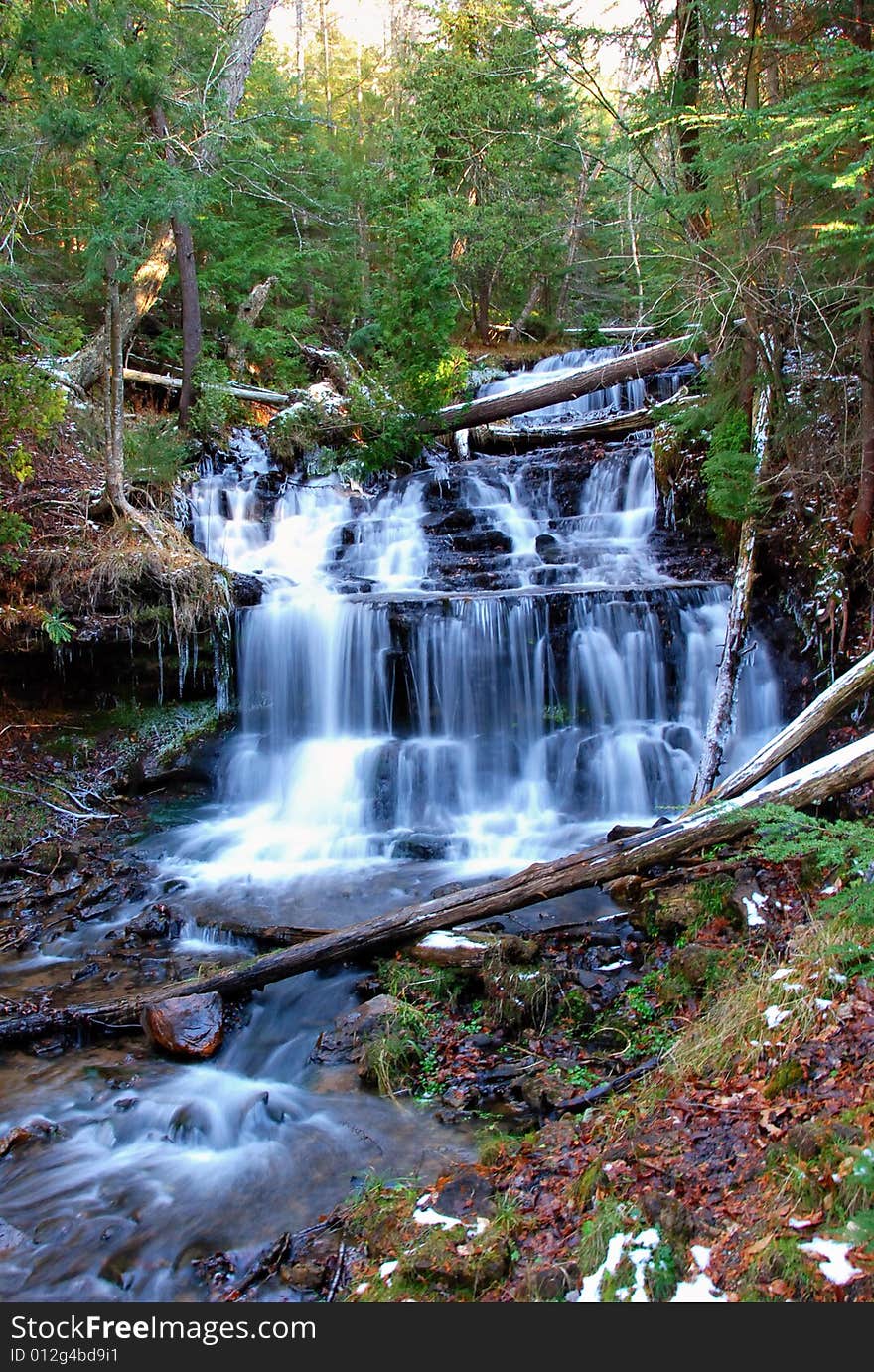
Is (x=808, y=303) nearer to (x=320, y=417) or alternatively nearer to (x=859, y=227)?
(x=859, y=227)

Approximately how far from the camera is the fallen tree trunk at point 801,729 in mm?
6102

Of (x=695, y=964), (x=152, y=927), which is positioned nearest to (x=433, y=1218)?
(x=695, y=964)

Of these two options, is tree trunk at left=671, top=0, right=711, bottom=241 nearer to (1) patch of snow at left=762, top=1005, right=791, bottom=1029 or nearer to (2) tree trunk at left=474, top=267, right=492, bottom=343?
(1) patch of snow at left=762, top=1005, right=791, bottom=1029

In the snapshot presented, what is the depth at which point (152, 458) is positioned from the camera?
11.1 metres

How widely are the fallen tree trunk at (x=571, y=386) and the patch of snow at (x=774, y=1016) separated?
11998 mm

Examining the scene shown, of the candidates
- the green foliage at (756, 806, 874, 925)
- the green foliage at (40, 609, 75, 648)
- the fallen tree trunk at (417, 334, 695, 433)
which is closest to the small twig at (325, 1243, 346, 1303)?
the green foliage at (756, 806, 874, 925)

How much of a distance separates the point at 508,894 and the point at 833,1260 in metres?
3.51

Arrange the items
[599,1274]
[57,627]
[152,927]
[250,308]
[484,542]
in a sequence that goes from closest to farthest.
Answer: [599,1274] → [152,927] → [57,627] → [484,542] → [250,308]

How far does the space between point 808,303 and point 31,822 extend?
28.5ft

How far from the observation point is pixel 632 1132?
3.49m

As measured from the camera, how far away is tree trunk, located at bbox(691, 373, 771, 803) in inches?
289

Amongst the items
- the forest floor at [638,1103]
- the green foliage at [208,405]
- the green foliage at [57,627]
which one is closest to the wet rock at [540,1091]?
the forest floor at [638,1103]

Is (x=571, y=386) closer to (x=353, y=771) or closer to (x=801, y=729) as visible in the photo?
(x=353, y=771)
